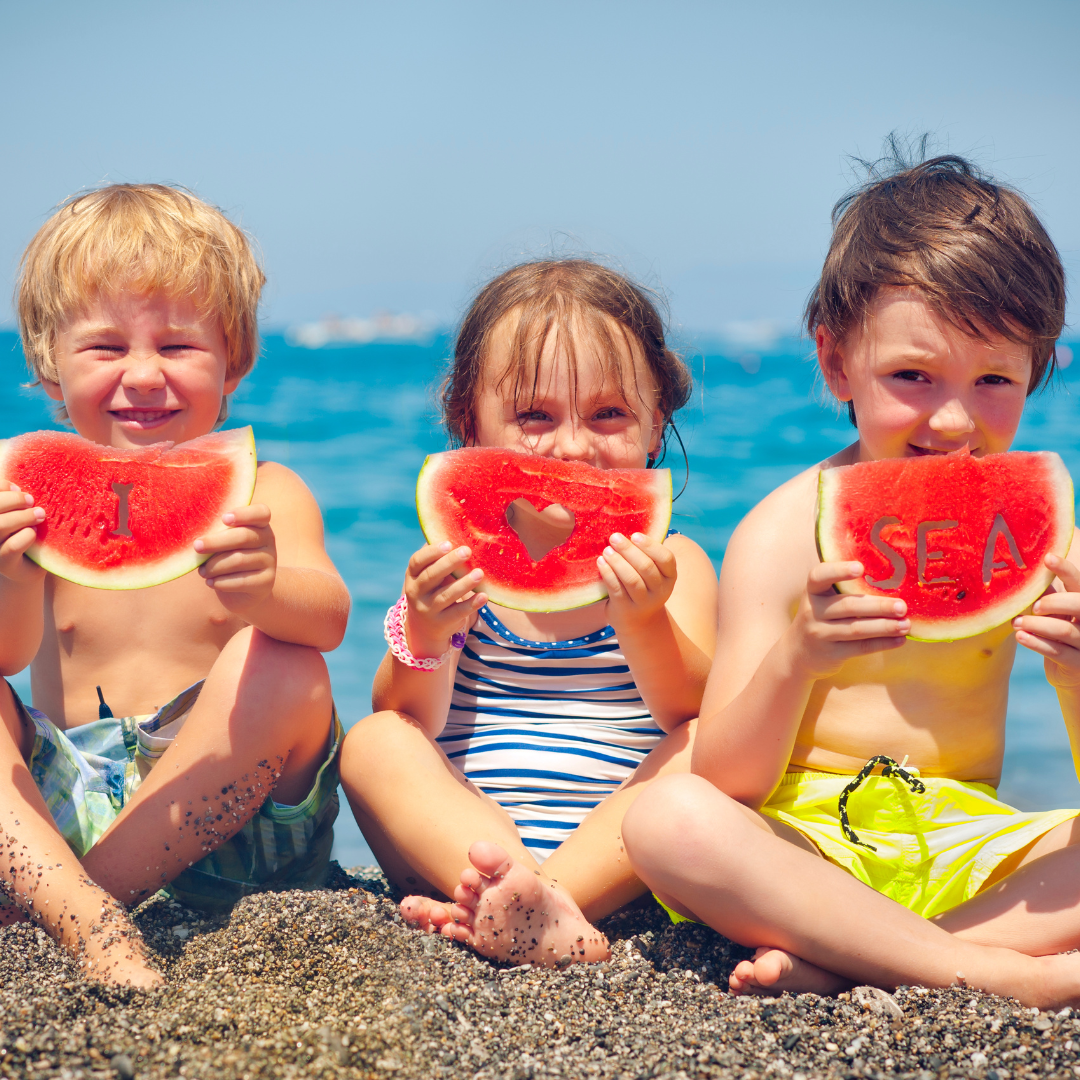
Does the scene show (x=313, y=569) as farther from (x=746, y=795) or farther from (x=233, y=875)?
(x=746, y=795)

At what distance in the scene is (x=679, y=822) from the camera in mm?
2496

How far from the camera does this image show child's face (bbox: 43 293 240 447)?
3.22m

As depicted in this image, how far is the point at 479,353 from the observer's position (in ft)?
11.8

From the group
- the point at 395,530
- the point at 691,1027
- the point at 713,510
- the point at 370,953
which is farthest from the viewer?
the point at 713,510

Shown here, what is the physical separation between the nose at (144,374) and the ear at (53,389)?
1.43 ft

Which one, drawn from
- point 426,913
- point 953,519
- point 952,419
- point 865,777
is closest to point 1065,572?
point 953,519

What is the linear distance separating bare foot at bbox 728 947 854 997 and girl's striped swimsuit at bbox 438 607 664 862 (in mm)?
880

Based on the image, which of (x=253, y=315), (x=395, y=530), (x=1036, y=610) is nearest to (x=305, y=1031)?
(x=1036, y=610)

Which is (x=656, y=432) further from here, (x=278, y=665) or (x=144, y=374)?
(x=144, y=374)

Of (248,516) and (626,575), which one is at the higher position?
(248,516)

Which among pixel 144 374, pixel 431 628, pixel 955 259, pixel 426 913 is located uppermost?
pixel 955 259

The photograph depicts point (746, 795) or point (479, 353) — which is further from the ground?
point (479, 353)

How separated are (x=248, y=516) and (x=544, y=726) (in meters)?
1.29

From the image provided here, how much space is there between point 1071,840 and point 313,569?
220 cm
